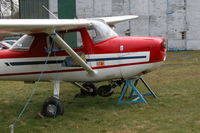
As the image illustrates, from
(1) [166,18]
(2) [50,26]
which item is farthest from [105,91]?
(1) [166,18]

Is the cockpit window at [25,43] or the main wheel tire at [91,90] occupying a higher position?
the cockpit window at [25,43]

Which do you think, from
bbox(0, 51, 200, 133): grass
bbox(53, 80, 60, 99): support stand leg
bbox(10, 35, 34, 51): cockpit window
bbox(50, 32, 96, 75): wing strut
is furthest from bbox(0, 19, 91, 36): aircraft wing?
bbox(0, 51, 200, 133): grass

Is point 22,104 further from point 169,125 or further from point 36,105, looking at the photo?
point 169,125

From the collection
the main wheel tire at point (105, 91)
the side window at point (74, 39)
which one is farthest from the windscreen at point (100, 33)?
the main wheel tire at point (105, 91)

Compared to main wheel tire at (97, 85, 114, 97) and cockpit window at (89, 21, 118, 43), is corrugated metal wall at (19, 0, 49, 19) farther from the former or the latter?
cockpit window at (89, 21, 118, 43)

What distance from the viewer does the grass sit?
21.2 ft

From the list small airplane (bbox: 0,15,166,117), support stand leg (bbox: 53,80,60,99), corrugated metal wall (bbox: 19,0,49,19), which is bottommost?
support stand leg (bbox: 53,80,60,99)

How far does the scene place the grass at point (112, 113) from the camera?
6.46m

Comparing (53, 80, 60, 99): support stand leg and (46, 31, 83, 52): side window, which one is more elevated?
(46, 31, 83, 52): side window

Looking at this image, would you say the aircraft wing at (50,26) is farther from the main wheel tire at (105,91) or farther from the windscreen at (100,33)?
the main wheel tire at (105,91)

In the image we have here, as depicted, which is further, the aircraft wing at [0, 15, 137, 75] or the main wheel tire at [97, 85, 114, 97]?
the main wheel tire at [97, 85, 114, 97]

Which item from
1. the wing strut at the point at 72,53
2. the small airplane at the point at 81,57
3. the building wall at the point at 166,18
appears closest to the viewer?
the wing strut at the point at 72,53

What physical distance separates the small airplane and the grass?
0.73 metres

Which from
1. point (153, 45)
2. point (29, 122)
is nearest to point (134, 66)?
point (153, 45)
